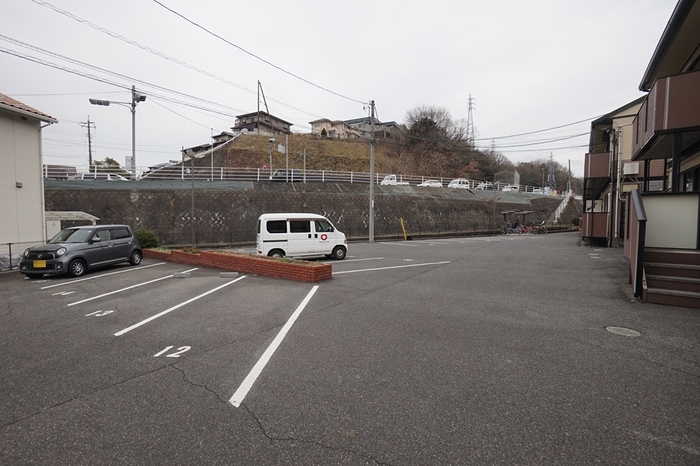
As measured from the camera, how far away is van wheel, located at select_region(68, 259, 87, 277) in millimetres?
10391

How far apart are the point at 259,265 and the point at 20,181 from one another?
414 inches

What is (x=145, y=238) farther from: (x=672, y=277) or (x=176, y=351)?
(x=672, y=277)

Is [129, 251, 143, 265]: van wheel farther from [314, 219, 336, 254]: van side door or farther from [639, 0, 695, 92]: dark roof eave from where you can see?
[639, 0, 695, 92]: dark roof eave

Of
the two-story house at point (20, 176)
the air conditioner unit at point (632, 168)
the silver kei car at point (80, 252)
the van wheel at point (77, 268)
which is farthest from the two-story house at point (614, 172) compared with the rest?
the two-story house at point (20, 176)

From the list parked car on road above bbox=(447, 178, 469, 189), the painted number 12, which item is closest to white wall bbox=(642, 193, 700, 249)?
the painted number 12

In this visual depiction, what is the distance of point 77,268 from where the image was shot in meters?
10.6

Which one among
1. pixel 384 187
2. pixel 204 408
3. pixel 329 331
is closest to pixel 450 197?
pixel 384 187

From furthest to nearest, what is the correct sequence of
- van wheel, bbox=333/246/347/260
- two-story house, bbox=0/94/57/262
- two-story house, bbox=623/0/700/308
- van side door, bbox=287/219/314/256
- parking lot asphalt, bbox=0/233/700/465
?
van wheel, bbox=333/246/347/260, van side door, bbox=287/219/314/256, two-story house, bbox=0/94/57/262, two-story house, bbox=623/0/700/308, parking lot asphalt, bbox=0/233/700/465

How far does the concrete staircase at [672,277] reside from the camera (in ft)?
20.7

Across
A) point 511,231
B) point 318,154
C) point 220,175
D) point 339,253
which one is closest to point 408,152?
point 318,154

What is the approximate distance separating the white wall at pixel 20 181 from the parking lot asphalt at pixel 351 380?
787 centimetres

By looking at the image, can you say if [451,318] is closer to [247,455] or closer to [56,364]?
[247,455]

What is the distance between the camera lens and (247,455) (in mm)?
2438

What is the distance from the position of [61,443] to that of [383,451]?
2.37 meters
